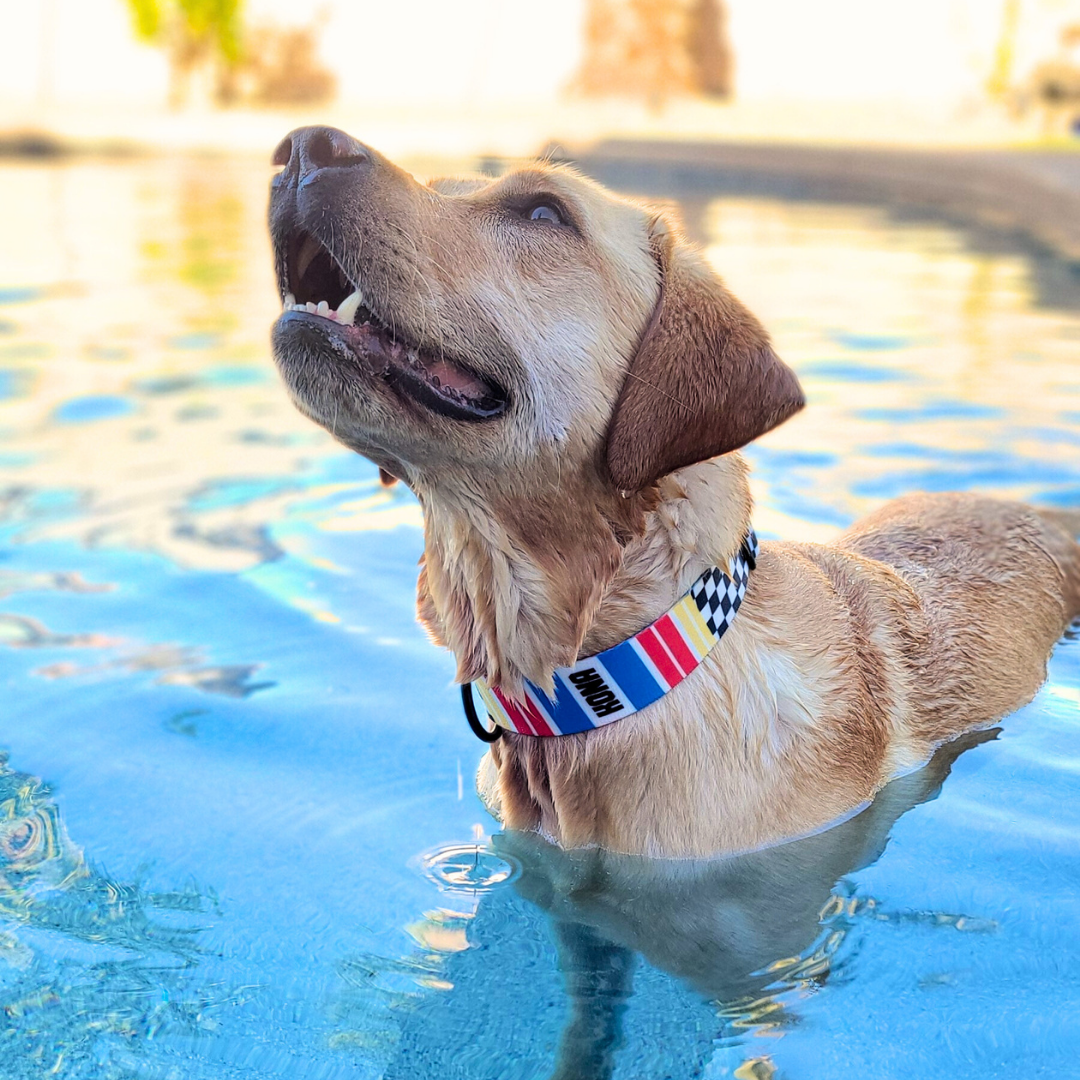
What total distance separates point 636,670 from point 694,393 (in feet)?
2.21

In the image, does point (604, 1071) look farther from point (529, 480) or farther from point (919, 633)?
point (919, 633)

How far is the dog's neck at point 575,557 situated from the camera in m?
3.15

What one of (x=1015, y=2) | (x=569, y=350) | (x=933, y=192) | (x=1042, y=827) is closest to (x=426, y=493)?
(x=569, y=350)

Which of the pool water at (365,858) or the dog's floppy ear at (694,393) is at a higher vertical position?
the dog's floppy ear at (694,393)

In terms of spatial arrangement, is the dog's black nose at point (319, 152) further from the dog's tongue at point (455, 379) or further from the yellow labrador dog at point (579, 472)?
the dog's tongue at point (455, 379)

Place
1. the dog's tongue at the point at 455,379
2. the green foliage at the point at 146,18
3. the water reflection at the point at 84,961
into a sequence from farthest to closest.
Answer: the green foliage at the point at 146,18, the dog's tongue at the point at 455,379, the water reflection at the point at 84,961

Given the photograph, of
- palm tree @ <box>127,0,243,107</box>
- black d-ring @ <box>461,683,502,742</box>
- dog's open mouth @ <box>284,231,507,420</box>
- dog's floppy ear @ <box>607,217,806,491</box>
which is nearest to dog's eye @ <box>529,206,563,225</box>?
dog's floppy ear @ <box>607,217,806,491</box>

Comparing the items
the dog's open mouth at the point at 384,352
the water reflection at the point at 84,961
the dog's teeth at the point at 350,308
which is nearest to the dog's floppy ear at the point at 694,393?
the dog's open mouth at the point at 384,352

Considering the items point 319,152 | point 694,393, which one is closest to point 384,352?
point 319,152

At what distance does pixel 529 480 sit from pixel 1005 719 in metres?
2.07

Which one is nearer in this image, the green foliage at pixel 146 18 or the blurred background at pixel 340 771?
the blurred background at pixel 340 771

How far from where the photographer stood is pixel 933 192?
62.3 feet

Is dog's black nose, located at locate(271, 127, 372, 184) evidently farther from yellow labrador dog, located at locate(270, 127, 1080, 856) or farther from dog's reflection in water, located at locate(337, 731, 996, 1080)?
dog's reflection in water, located at locate(337, 731, 996, 1080)

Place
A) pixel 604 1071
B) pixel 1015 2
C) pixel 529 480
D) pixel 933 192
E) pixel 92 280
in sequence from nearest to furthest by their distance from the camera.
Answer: pixel 604 1071
pixel 529 480
pixel 92 280
pixel 933 192
pixel 1015 2
